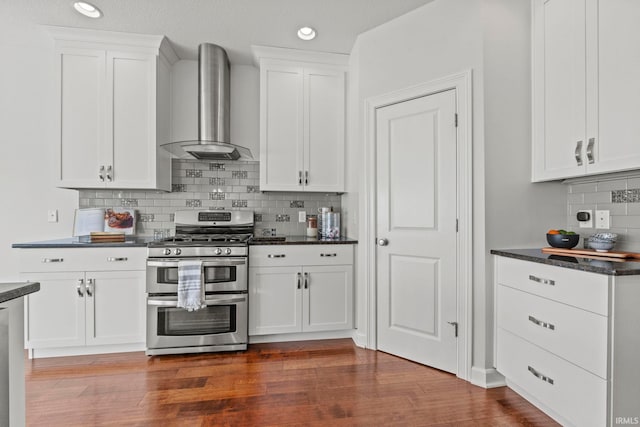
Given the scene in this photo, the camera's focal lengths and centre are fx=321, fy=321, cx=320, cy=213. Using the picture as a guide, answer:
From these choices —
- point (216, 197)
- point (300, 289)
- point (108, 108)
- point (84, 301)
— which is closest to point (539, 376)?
point (300, 289)

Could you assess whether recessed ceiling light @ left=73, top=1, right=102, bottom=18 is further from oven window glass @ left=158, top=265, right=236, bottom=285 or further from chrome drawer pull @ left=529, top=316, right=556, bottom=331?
chrome drawer pull @ left=529, top=316, right=556, bottom=331

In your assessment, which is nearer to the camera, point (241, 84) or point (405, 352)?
point (405, 352)

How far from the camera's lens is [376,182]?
8.97 ft

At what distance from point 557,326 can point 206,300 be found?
7.90 feet

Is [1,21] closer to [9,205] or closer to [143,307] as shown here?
[9,205]

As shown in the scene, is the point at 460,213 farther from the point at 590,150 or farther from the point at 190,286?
the point at 190,286

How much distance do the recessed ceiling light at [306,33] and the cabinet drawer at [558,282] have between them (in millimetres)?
2372

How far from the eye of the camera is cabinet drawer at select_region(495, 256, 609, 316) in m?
1.47

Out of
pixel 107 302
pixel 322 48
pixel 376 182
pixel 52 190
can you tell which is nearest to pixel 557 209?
pixel 376 182

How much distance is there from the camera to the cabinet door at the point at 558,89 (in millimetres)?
1890

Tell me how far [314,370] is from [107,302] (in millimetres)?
1772

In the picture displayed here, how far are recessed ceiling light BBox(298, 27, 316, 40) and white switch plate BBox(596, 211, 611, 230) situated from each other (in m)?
2.56

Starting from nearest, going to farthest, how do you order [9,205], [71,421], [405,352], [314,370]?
[71,421], [314,370], [405,352], [9,205]

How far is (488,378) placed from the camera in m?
2.14
